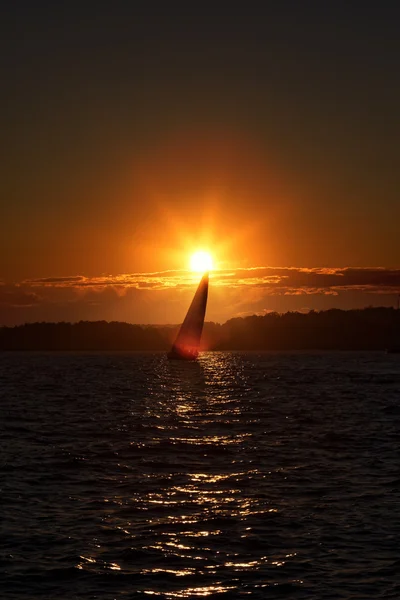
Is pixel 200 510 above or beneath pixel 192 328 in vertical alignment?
beneath

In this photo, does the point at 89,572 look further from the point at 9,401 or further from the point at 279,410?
the point at 9,401

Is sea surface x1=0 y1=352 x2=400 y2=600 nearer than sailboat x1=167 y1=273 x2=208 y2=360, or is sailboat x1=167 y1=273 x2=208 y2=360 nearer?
sea surface x1=0 y1=352 x2=400 y2=600

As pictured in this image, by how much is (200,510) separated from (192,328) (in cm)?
10315

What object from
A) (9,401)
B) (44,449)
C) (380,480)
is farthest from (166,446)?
(9,401)

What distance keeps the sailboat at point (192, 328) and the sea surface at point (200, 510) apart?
77.7 m

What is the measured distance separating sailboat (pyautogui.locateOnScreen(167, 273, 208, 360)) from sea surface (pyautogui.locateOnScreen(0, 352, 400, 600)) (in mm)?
77718

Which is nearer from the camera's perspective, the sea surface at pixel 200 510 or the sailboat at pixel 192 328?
the sea surface at pixel 200 510

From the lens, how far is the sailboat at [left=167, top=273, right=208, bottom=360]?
394 ft

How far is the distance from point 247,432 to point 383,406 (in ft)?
59.8

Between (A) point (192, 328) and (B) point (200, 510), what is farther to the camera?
(A) point (192, 328)

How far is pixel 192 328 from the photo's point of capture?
123750mm

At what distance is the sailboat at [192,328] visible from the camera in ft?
394

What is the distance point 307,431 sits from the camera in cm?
3844

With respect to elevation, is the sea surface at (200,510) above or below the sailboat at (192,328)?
below
